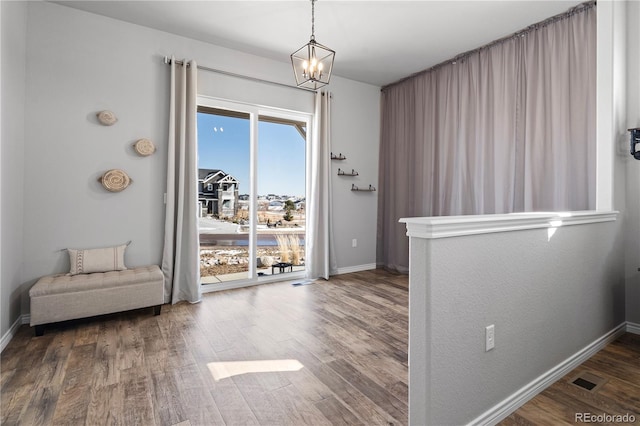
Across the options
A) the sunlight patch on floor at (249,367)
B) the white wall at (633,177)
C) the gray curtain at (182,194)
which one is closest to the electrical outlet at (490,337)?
the sunlight patch on floor at (249,367)

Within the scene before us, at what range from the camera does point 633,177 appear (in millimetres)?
2652

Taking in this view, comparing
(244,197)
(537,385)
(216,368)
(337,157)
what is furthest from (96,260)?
(537,385)

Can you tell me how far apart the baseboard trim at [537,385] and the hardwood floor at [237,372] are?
0.03m

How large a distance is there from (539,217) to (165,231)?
129 inches

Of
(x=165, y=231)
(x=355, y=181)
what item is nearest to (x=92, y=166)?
(x=165, y=231)

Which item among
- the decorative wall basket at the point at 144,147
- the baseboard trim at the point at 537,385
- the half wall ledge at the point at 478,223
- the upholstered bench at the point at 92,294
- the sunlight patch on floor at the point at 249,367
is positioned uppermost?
the decorative wall basket at the point at 144,147

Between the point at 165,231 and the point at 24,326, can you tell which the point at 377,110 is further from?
the point at 24,326

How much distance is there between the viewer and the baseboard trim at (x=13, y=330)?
234 centimetres

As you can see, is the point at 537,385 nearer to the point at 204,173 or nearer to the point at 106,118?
the point at 204,173

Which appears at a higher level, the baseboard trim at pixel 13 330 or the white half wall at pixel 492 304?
the white half wall at pixel 492 304

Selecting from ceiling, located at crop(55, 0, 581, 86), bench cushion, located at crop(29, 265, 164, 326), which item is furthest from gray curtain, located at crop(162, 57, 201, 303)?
ceiling, located at crop(55, 0, 581, 86)

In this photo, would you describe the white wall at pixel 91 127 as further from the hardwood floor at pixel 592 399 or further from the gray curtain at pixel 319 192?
the hardwood floor at pixel 592 399

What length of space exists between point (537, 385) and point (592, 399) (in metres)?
0.28

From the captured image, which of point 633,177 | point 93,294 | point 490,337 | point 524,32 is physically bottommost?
point 93,294
